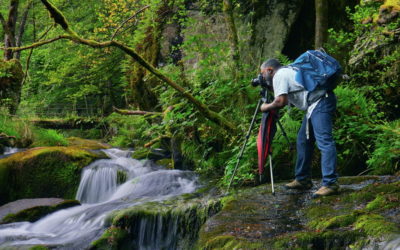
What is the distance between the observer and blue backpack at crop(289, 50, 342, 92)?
4594 millimetres

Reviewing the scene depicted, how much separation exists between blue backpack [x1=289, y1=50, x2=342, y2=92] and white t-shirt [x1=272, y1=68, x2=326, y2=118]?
6cm

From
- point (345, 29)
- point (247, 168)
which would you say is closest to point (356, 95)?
point (247, 168)

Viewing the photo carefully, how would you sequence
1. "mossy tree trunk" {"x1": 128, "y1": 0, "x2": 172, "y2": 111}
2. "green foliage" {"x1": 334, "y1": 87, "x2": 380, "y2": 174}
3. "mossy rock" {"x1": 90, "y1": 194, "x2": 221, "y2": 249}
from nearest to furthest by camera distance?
"mossy rock" {"x1": 90, "y1": 194, "x2": 221, "y2": 249}
"green foliage" {"x1": 334, "y1": 87, "x2": 380, "y2": 174}
"mossy tree trunk" {"x1": 128, "y1": 0, "x2": 172, "y2": 111}

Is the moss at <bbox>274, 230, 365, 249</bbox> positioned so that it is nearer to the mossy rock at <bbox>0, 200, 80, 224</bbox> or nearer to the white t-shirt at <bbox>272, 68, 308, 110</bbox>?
the white t-shirt at <bbox>272, 68, 308, 110</bbox>

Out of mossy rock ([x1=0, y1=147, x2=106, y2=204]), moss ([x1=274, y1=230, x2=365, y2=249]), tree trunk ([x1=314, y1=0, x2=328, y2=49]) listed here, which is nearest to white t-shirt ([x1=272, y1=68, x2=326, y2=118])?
moss ([x1=274, y1=230, x2=365, y2=249])

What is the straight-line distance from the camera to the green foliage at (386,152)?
19.2 feet

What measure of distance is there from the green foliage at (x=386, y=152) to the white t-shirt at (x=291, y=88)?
1.72m

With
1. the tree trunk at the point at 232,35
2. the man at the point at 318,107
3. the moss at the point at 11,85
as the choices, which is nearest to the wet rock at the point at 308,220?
the man at the point at 318,107

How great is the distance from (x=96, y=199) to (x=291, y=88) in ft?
24.6

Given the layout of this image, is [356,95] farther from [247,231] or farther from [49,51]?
[49,51]

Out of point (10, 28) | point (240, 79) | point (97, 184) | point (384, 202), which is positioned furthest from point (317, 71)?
point (10, 28)

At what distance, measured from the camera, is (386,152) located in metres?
5.96

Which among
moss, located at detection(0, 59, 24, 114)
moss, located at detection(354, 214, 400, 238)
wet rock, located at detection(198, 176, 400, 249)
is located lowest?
wet rock, located at detection(198, 176, 400, 249)

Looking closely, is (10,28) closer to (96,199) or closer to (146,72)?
(146,72)
